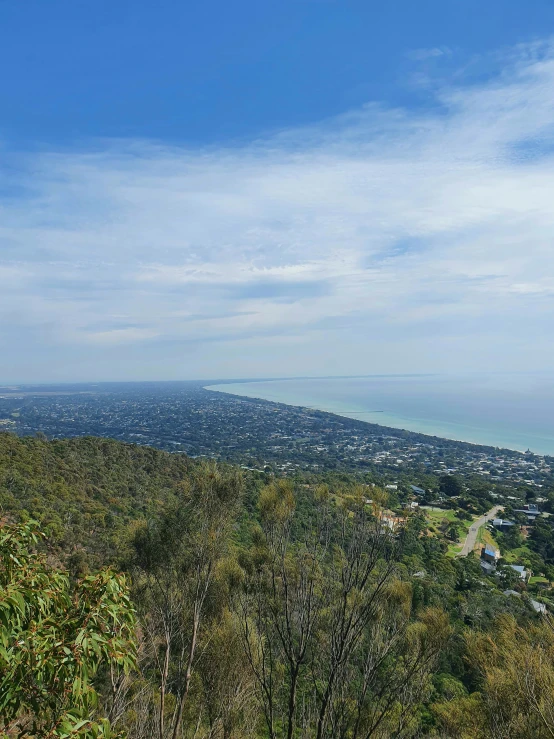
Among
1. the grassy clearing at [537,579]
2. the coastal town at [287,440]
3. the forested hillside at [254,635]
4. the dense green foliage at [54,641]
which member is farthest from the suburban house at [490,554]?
the dense green foliage at [54,641]

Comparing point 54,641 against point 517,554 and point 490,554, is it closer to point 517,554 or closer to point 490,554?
point 490,554

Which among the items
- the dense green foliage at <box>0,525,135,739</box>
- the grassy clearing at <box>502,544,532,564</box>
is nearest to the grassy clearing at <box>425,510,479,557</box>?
the grassy clearing at <box>502,544,532,564</box>

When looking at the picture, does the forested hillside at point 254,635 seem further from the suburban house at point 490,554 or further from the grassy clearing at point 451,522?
the grassy clearing at point 451,522

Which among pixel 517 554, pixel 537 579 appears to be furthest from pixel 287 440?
pixel 537 579

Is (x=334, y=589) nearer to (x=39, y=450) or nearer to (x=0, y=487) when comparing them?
(x=0, y=487)

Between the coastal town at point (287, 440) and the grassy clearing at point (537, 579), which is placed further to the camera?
the coastal town at point (287, 440)

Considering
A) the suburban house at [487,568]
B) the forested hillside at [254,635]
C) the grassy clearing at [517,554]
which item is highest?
the forested hillside at [254,635]
